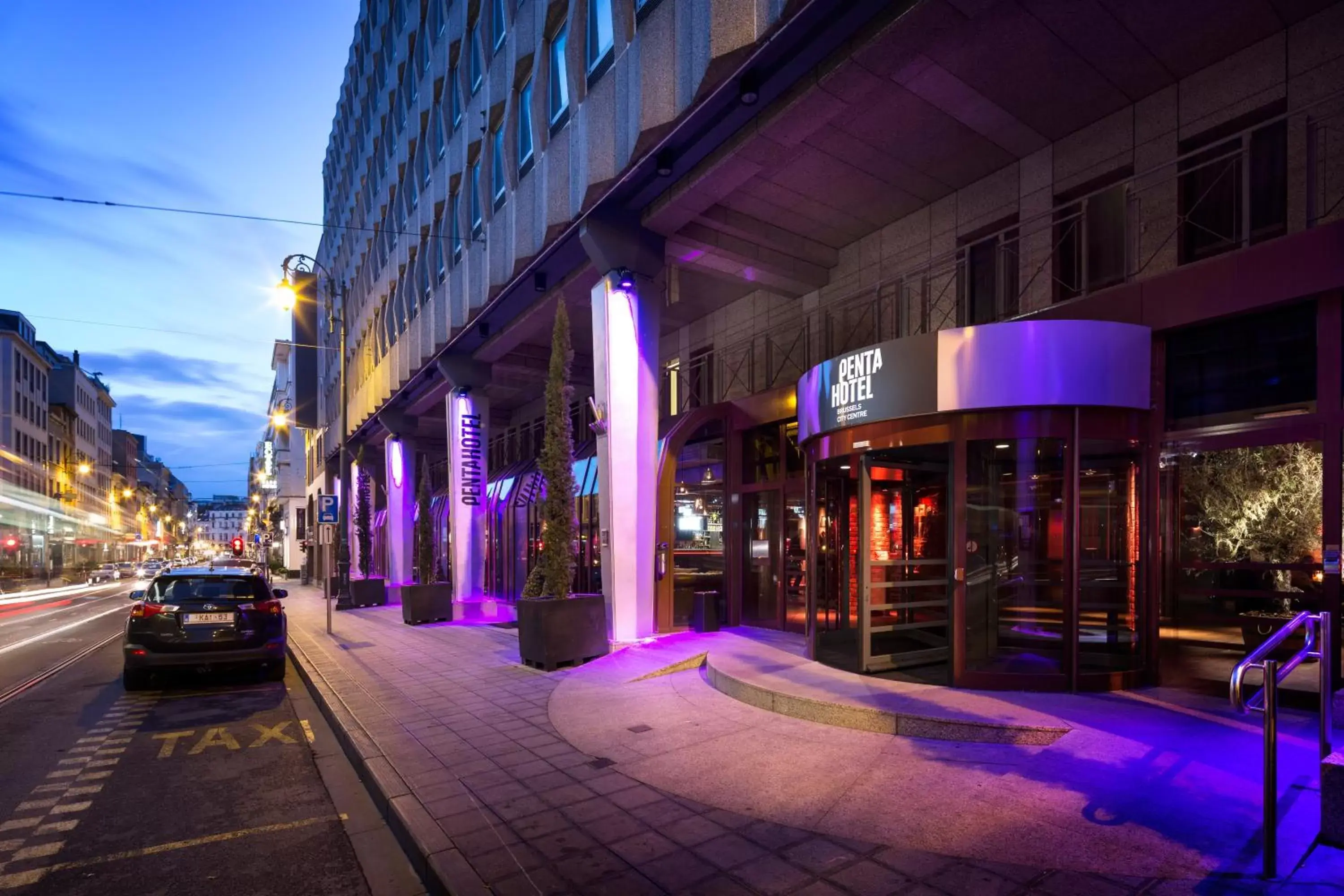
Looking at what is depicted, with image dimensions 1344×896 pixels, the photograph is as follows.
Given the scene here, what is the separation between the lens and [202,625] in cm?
958

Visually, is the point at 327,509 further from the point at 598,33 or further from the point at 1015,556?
the point at 1015,556

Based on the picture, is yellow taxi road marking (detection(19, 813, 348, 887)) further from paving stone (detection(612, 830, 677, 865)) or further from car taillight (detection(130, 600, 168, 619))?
car taillight (detection(130, 600, 168, 619))

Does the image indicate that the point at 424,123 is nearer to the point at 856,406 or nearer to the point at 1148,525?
the point at 856,406

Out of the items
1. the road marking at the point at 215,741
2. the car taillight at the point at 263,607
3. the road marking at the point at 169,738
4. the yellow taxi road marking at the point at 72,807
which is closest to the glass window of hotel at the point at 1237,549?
the road marking at the point at 215,741

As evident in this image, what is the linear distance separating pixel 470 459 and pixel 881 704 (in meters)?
16.1

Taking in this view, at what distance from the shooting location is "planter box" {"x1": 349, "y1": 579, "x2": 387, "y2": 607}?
22891 mm

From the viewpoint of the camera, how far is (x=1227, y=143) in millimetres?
8727

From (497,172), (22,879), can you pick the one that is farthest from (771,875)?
(497,172)

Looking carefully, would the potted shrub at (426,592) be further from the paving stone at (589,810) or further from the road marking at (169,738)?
the paving stone at (589,810)

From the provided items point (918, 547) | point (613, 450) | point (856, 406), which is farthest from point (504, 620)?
point (856, 406)

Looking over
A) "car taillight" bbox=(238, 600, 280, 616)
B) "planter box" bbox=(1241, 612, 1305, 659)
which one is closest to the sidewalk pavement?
"car taillight" bbox=(238, 600, 280, 616)

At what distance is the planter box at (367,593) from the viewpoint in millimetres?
22891

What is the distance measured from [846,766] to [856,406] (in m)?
4.15

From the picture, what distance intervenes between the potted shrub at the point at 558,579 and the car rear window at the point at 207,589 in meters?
3.77
